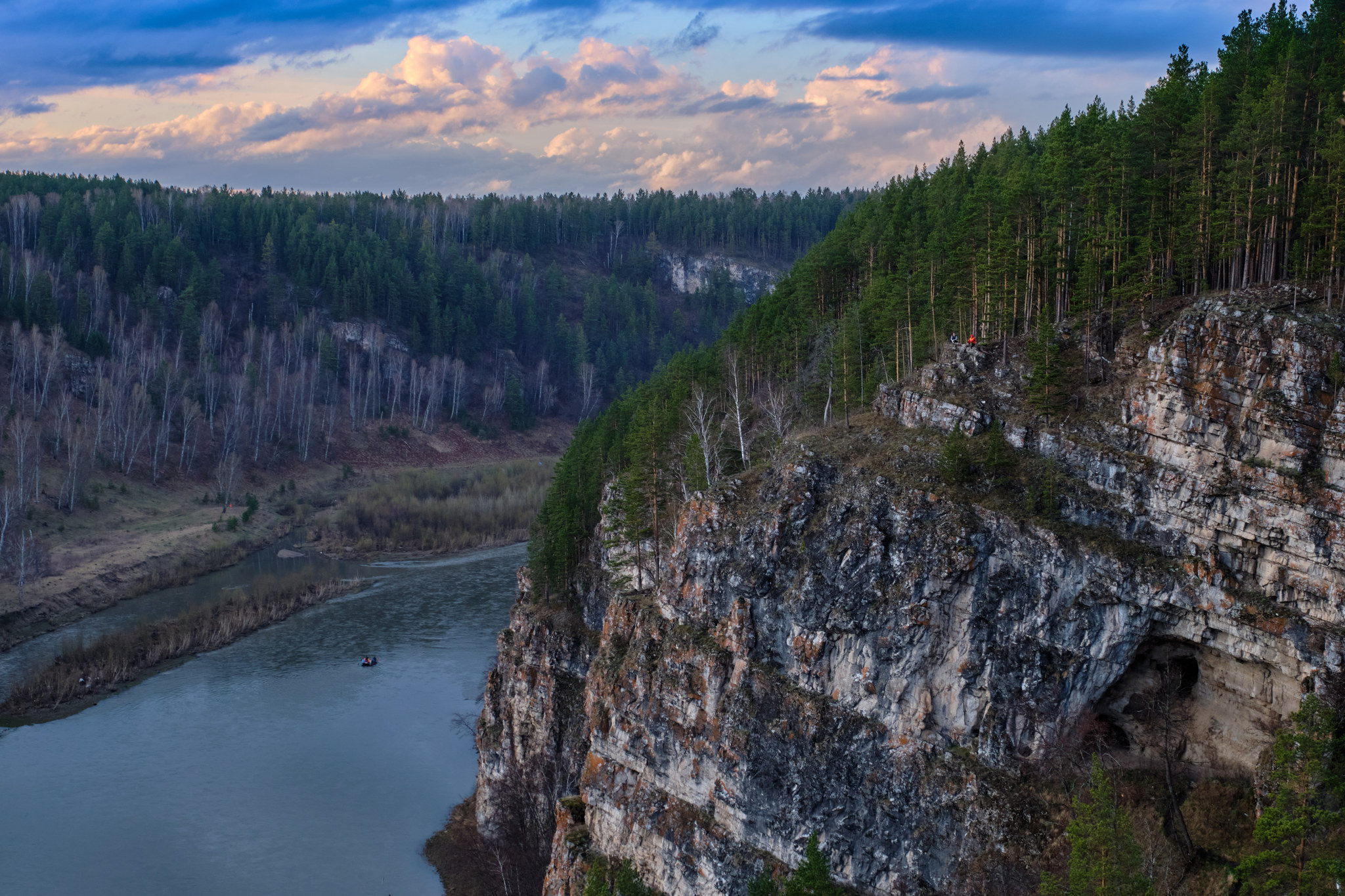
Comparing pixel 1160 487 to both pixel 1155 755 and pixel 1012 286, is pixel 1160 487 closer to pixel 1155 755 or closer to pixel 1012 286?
pixel 1155 755

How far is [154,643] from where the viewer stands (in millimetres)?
61250

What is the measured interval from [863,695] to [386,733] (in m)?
30.1

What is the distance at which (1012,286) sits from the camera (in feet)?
121

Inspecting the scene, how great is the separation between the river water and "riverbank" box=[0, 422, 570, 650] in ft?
10.1

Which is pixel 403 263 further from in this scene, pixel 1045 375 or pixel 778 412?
pixel 1045 375

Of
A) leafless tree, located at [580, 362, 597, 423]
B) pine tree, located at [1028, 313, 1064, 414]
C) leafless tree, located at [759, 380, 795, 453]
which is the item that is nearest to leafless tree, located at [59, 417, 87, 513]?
leafless tree, located at [759, 380, 795, 453]

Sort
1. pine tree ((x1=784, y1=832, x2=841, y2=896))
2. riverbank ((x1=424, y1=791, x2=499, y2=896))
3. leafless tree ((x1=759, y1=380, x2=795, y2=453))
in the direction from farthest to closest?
leafless tree ((x1=759, y1=380, x2=795, y2=453)) → riverbank ((x1=424, y1=791, x2=499, y2=896)) → pine tree ((x1=784, y1=832, x2=841, y2=896))

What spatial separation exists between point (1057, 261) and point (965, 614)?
15.3 m

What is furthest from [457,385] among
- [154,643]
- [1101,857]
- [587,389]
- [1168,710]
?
[1101,857]

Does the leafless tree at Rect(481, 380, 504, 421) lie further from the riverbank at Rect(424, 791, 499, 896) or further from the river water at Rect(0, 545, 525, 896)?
the riverbank at Rect(424, 791, 499, 896)

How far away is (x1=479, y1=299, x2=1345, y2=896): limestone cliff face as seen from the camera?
85.0ft

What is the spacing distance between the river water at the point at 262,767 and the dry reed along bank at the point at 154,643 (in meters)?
1.55

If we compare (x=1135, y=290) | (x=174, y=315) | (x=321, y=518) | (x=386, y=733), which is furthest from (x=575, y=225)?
(x=1135, y=290)

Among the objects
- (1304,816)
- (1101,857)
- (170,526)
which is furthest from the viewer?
(170,526)
